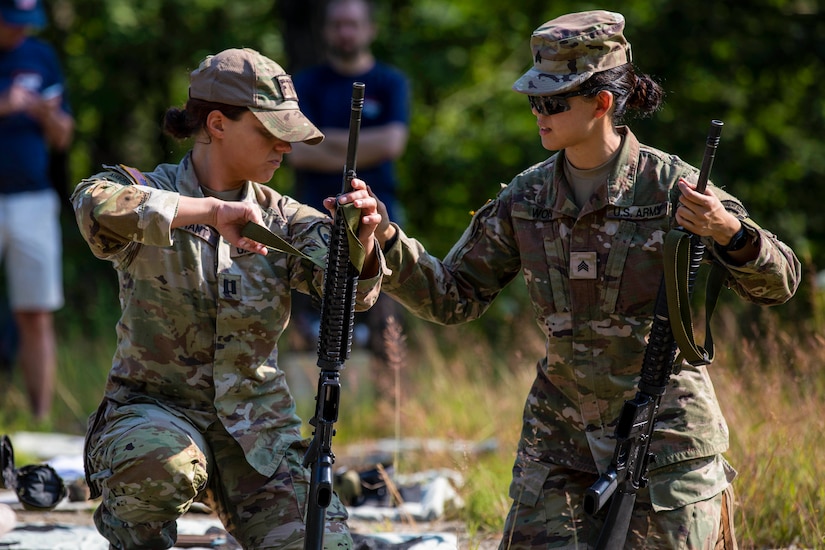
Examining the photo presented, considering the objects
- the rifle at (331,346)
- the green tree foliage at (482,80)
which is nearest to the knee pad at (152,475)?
the rifle at (331,346)

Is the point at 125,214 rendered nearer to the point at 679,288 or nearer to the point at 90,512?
the point at 679,288

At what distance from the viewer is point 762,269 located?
3328 mm

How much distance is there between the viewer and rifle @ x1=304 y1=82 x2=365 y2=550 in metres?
3.21

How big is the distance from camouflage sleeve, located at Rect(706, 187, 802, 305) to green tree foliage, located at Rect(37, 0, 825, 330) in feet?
17.3

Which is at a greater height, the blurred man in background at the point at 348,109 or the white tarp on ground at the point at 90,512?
the blurred man in background at the point at 348,109

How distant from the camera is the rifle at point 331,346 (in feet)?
10.5

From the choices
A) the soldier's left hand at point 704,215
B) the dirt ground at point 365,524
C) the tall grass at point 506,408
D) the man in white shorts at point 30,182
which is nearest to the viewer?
the soldier's left hand at point 704,215

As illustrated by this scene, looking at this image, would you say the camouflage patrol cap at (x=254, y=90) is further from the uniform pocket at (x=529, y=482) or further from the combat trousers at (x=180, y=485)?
the uniform pocket at (x=529, y=482)

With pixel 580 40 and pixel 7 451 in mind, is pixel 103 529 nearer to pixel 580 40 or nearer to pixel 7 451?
pixel 7 451

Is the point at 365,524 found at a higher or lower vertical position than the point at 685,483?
lower

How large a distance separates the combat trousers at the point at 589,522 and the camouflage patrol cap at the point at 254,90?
1.35 meters

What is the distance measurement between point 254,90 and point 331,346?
88 centimetres

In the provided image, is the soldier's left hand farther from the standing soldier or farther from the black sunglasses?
the black sunglasses

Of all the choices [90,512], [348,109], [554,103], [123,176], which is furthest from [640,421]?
[348,109]
